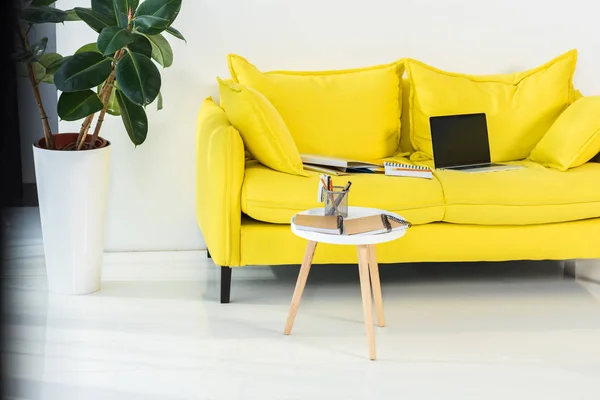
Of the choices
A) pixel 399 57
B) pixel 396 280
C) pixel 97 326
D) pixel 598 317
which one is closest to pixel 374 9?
pixel 399 57

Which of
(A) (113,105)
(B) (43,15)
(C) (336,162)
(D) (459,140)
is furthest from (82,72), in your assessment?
(D) (459,140)

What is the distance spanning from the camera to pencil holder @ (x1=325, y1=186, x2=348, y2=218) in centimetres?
242

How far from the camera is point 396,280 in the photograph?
319 cm

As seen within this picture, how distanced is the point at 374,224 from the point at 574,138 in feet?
4.10

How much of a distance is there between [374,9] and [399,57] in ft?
0.90

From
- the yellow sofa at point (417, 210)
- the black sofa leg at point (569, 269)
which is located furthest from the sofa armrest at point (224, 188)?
the black sofa leg at point (569, 269)

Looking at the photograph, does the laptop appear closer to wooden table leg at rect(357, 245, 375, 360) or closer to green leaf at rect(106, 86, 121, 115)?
wooden table leg at rect(357, 245, 375, 360)

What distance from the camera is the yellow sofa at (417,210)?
2771 mm

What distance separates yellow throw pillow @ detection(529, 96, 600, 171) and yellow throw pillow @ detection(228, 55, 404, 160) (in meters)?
0.72

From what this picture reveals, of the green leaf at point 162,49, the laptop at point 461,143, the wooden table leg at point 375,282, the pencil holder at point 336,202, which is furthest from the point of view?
the laptop at point 461,143

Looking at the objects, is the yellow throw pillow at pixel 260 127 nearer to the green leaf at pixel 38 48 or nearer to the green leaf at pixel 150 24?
the green leaf at pixel 150 24

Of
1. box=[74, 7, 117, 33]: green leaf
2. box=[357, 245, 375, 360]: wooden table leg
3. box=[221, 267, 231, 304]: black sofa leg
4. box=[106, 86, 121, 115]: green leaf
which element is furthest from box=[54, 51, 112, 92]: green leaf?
box=[357, 245, 375, 360]: wooden table leg

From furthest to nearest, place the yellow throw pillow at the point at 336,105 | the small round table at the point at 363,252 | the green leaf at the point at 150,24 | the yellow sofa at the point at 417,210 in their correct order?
the yellow throw pillow at the point at 336,105, the yellow sofa at the point at 417,210, the green leaf at the point at 150,24, the small round table at the point at 363,252

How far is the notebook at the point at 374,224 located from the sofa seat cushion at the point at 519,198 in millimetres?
559
